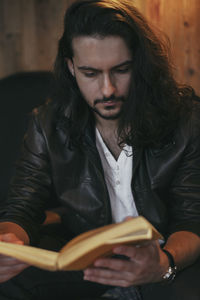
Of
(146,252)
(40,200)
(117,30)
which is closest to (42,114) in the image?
(40,200)

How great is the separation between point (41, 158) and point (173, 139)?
44 cm

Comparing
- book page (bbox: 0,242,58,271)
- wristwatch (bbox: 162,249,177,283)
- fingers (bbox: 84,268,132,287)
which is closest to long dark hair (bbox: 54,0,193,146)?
wristwatch (bbox: 162,249,177,283)

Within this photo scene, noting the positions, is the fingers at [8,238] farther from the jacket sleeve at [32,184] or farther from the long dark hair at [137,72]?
the long dark hair at [137,72]

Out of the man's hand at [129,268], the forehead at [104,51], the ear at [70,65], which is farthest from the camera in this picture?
the ear at [70,65]

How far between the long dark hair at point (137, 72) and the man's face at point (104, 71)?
24 mm

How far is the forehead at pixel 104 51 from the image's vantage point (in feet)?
4.36

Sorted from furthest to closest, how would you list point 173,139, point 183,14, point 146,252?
1. point 183,14
2. point 173,139
3. point 146,252

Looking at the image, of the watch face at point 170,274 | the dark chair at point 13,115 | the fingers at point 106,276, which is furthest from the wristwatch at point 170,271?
the dark chair at point 13,115

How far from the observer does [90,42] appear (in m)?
1.35

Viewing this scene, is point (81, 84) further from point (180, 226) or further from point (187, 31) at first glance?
point (187, 31)

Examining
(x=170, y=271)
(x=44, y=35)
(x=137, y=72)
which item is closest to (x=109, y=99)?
(x=137, y=72)

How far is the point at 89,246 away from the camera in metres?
0.85

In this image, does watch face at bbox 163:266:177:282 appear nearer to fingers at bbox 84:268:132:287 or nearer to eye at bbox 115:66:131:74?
fingers at bbox 84:268:132:287

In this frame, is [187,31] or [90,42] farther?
[187,31]
